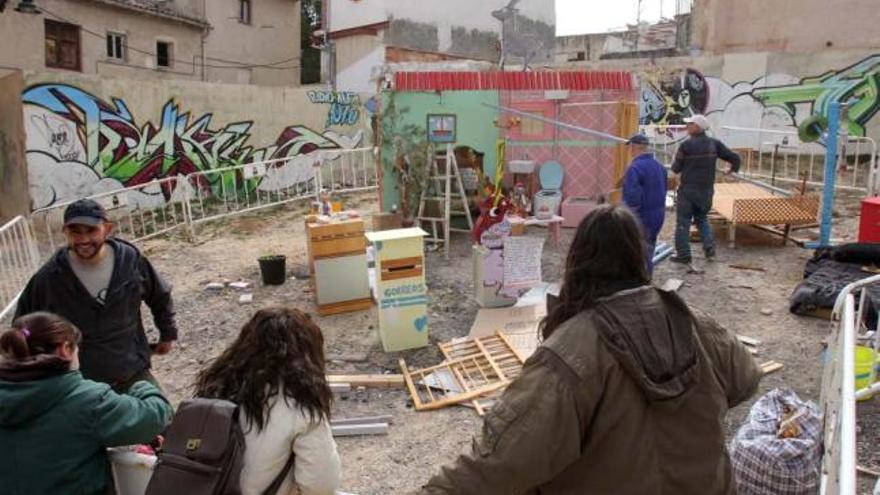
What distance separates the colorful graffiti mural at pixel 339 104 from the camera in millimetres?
16828

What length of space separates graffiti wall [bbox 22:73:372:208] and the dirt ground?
246cm

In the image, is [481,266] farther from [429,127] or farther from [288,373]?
[288,373]

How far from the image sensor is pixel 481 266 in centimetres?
705

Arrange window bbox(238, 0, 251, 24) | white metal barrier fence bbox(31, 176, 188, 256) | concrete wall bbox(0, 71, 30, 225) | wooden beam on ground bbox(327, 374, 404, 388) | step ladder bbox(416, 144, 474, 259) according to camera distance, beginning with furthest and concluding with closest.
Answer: window bbox(238, 0, 251, 24) < concrete wall bbox(0, 71, 30, 225) < white metal barrier fence bbox(31, 176, 188, 256) < step ladder bbox(416, 144, 474, 259) < wooden beam on ground bbox(327, 374, 404, 388)

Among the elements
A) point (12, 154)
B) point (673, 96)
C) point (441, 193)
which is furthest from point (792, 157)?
point (12, 154)

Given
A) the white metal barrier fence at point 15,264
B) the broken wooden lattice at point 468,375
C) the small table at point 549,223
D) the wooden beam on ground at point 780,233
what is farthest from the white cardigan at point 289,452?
the wooden beam on ground at point 780,233

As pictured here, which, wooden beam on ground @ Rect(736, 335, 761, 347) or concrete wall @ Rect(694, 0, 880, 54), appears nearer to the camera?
wooden beam on ground @ Rect(736, 335, 761, 347)

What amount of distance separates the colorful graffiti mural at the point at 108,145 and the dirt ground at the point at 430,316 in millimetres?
2388

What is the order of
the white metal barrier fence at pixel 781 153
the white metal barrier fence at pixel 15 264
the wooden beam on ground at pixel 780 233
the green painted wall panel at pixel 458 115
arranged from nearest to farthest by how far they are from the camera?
1. the white metal barrier fence at pixel 15 264
2. the wooden beam on ground at pixel 780 233
3. the green painted wall panel at pixel 458 115
4. the white metal barrier fence at pixel 781 153

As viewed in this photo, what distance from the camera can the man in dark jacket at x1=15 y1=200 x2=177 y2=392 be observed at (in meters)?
3.32

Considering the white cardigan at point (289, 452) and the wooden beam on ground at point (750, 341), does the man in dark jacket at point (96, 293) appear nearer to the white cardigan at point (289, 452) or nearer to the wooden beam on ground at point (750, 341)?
the white cardigan at point (289, 452)

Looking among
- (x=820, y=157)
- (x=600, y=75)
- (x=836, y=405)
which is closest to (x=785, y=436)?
(x=836, y=405)

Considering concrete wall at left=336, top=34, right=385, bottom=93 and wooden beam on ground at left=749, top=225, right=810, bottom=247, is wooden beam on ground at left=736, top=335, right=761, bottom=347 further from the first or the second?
concrete wall at left=336, top=34, right=385, bottom=93

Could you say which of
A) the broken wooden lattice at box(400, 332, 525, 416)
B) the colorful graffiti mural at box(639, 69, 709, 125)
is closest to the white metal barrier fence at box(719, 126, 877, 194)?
the colorful graffiti mural at box(639, 69, 709, 125)
